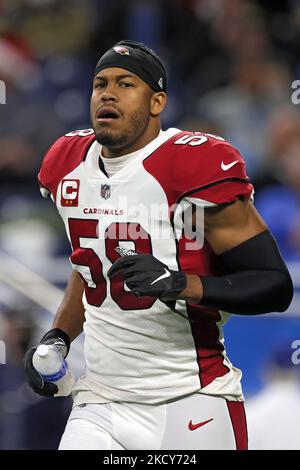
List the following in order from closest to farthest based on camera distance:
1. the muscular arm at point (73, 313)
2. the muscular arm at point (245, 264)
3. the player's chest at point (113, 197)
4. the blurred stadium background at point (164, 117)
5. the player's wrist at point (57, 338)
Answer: the muscular arm at point (245, 264) → the player's chest at point (113, 197) → the player's wrist at point (57, 338) → the muscular arm at point (73, 313) → the blurred stadium background at point (164, 117)

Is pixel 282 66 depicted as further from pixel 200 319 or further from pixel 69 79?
pixel 200 319

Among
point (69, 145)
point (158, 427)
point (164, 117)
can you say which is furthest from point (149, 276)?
point (164, 117)

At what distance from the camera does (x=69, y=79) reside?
6.72 m

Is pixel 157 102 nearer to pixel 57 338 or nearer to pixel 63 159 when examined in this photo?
pixel 63 159

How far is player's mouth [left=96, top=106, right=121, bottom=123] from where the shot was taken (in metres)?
2.84

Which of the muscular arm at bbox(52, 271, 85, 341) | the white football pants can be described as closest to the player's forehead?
the muscular arm at bbox(52, 271, 85, 341)

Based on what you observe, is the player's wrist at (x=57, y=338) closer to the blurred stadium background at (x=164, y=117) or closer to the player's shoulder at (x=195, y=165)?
the player's shoulder at (x=195, y=165)

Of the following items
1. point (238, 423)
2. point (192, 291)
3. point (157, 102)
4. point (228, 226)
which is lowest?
point (238, 423)

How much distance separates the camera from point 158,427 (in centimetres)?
278

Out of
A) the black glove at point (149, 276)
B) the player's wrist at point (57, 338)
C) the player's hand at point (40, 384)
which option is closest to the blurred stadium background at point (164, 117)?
the player's wrist at point (57, 338)

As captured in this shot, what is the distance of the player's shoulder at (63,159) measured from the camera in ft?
9.93

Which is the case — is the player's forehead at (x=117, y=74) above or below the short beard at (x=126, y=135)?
above

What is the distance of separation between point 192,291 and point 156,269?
0.12 metres

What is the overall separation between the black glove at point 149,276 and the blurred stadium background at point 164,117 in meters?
1.77
